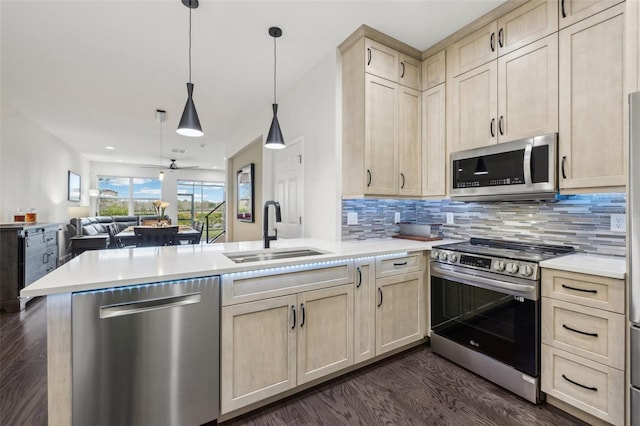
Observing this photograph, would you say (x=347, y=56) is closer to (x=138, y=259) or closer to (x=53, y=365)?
(x=138, y=259)

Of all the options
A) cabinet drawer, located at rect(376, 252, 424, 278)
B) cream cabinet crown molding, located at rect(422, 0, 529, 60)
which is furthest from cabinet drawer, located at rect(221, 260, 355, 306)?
cream cabinet crown molding, located at rect(422, 0, 529, 60)

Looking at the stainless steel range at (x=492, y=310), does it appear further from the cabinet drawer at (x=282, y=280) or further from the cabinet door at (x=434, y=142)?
the cabinet drawer at (x=282, y=280)

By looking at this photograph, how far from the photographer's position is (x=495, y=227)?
264 centimetres

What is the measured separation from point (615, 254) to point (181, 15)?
11.8 ft

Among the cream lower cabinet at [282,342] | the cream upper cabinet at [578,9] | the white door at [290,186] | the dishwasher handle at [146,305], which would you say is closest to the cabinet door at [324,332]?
the cream lower cabinet at [282,342]

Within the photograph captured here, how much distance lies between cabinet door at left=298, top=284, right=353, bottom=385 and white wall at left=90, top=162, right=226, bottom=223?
9764mm

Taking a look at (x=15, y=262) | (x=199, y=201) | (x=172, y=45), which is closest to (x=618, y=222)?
(x=172, y=45)

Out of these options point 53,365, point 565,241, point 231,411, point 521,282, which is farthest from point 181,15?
point 565,241

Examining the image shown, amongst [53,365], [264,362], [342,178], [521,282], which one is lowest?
[264,362]

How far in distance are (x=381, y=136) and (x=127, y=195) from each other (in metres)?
10.1

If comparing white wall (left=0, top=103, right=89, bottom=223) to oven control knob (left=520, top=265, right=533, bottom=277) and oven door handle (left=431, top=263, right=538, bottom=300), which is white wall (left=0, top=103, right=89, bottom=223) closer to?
oven door handle (left=431, top=263, right=538, bottom=300)

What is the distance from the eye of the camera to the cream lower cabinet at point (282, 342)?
5.33ft

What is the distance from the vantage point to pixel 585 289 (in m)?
1.63

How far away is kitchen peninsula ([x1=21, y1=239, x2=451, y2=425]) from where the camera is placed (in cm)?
126
